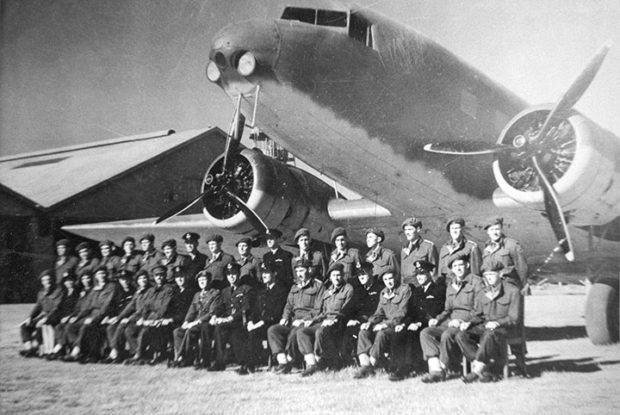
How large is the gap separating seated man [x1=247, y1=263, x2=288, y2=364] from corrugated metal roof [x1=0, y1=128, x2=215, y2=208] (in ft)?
27.7

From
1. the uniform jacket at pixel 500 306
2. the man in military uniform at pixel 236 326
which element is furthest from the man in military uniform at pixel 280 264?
the uniform jacket at pixel 500 306

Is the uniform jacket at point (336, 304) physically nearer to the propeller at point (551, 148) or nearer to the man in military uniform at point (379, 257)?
the man in military uniform at point (379, 257)

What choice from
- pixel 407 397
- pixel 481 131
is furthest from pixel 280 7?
pixel 407 397

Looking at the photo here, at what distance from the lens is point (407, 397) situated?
4.26 meters

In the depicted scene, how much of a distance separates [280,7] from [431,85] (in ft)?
7.31

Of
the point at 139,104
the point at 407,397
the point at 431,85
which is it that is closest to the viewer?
the point at 407,397

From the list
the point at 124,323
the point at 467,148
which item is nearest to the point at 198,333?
the point at 124,323

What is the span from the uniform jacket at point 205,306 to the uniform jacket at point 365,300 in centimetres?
156

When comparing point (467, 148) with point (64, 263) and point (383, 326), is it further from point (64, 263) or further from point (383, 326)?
point (64, 263)

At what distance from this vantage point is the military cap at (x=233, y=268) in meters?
6.26

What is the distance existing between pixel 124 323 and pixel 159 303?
1.53ft

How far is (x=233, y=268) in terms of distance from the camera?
629 centimetres

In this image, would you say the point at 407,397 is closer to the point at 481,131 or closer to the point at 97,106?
the point at 481,131

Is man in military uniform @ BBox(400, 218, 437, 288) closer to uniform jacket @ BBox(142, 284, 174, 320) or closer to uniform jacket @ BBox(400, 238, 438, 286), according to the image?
uniform jacket @ BBox(400, 238, 438, 286)
